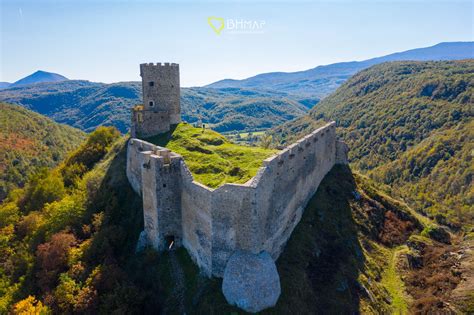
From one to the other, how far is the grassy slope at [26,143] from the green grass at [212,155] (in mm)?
56930

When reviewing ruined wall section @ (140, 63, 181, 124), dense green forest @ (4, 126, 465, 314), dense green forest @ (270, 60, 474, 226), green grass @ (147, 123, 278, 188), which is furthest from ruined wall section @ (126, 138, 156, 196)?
dense green forest @ (270, 60, 474, 226)

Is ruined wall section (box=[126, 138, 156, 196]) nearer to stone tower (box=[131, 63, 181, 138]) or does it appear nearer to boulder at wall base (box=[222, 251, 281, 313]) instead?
stone tower (box=[131, 63, 181, 138])

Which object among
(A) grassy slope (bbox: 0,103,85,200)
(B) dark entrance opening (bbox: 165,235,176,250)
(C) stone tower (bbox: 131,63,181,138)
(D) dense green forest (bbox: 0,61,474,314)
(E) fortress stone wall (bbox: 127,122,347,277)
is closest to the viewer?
(E) fortress stone wall (bbox: 127,122,347,277)

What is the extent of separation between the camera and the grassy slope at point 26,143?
74.9 m

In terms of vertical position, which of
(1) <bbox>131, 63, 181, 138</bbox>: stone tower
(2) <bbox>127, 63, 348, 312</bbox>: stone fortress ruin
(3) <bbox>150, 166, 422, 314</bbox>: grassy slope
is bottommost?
(3) <bbox>150, 166, 422, 314</bbox>: grassy slope

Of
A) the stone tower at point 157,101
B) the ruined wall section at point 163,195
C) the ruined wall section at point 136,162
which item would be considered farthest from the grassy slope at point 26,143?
the ruined wall section at point 163,195

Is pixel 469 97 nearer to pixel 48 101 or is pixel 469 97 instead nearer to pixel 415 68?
pixel 415 68

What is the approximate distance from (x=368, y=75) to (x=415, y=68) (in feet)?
54.9

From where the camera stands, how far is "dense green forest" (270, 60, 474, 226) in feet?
211

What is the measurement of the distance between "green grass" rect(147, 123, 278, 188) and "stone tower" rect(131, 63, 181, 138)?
42.3 inches

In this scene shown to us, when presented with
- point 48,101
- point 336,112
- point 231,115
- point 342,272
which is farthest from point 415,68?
point 48,101

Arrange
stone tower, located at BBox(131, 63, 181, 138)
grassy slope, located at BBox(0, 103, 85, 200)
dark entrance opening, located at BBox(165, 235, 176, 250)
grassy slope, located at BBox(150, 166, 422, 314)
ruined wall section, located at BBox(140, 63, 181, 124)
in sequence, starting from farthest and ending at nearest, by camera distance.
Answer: grassy slope, located at BBox(0, 103, 85, 200) → ruined wall section, located at BBox(140, 63, 181, 124) → stone tower, located at BBox(131, 63, 181, 138) → dark entrance opening, located at BBox(165, 235, 176, 250) → grassy slope, located at BBox(150, 166, 422, 314)

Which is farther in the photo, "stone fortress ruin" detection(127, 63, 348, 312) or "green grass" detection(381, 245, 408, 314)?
"green grass" detection(381, 245, 408, 314)

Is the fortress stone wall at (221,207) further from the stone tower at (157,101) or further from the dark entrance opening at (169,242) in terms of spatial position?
the stone tower at (157,101)
